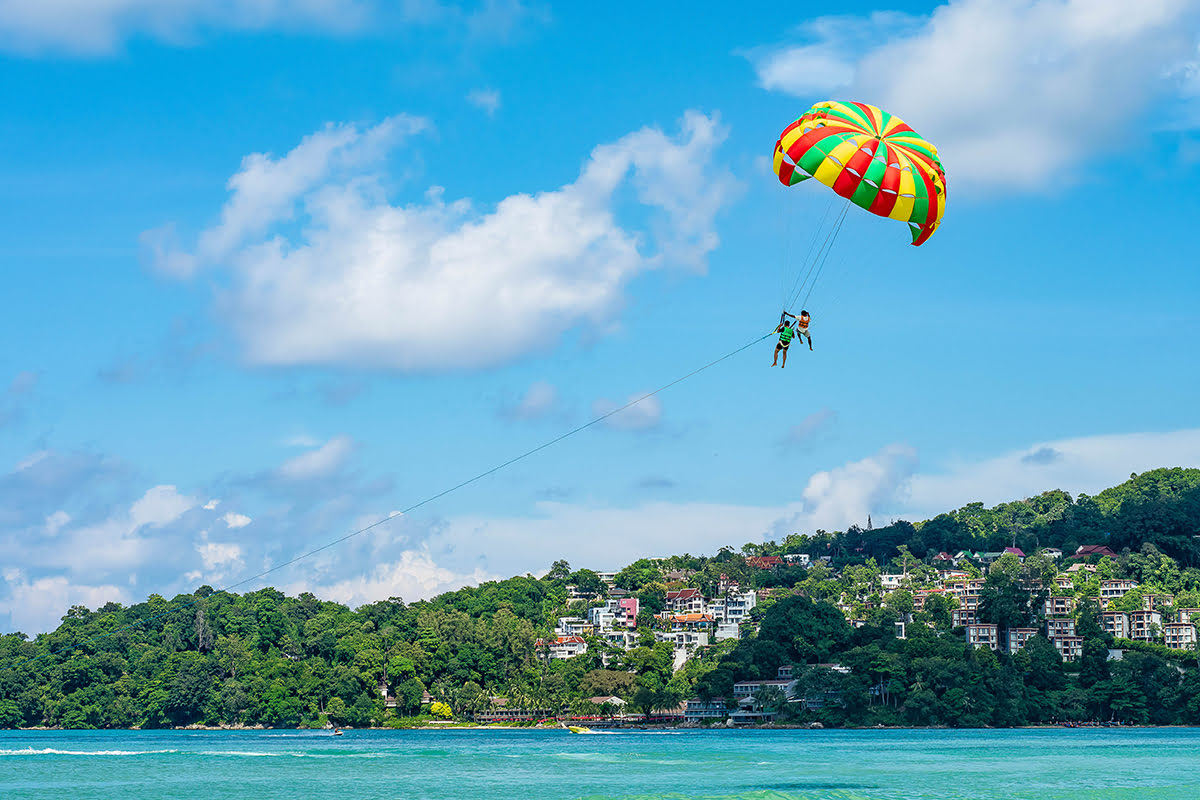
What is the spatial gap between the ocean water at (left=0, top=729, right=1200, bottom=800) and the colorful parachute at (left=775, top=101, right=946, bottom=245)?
17642 millimetres

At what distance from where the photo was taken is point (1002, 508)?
184m

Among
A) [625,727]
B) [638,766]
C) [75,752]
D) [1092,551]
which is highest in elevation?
[1092,551]

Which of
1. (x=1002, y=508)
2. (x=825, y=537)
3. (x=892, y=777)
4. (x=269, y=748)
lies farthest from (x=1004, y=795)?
(x=1002, y=508)

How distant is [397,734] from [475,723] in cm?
968

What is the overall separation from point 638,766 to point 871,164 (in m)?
29.9

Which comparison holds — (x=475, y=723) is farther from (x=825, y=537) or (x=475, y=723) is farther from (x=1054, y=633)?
(x=825, y=537)

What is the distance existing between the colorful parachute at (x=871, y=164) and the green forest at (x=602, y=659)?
191 feet

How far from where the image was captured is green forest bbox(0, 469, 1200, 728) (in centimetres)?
8125

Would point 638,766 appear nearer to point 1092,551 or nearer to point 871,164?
point 871,164

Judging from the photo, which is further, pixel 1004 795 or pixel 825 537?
pixel 825 537

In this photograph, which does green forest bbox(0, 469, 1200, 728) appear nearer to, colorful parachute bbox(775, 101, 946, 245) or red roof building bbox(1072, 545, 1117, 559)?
red roof building bbox(1072, 545, 1117, 559)

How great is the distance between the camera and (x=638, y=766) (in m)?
49.1

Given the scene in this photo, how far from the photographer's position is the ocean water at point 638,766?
39.5 m

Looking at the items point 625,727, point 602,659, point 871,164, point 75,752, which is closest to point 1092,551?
point 602,659
